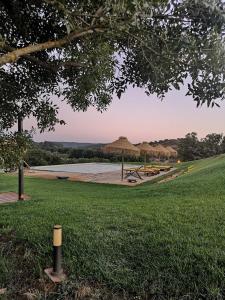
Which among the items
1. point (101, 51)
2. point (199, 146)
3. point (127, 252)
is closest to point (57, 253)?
point (127, 252)

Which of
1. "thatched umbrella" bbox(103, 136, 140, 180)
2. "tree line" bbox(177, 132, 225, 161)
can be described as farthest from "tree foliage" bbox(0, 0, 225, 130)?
"tree line" bbox(177, 132, 225, 161)

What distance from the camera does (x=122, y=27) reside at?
3660 millimetres

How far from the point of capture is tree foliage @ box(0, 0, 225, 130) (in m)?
3.81

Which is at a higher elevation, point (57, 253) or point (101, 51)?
point (101, 51)

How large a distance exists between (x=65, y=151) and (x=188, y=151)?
15931mm

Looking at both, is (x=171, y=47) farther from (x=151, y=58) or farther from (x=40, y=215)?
(x=40, y=215)

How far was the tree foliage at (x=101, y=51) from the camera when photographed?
12.5 ft

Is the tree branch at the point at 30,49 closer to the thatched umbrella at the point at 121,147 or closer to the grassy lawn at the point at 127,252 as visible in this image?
the grassy lawn at the point at 127,252

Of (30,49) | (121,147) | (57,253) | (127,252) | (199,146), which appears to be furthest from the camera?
(199,146)

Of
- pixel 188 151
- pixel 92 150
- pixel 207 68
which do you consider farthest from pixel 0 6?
pixel 188 151

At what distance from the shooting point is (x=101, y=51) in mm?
5523

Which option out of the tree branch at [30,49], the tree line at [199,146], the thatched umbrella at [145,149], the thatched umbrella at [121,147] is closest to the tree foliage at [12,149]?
the tree branch at [30,49]

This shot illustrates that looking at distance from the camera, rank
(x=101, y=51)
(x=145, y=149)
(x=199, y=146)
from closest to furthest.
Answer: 1. (x=101, y=51)
2. (x=145, y=149)
3. (x=199, y=146)

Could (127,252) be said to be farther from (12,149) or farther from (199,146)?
(199,146)
